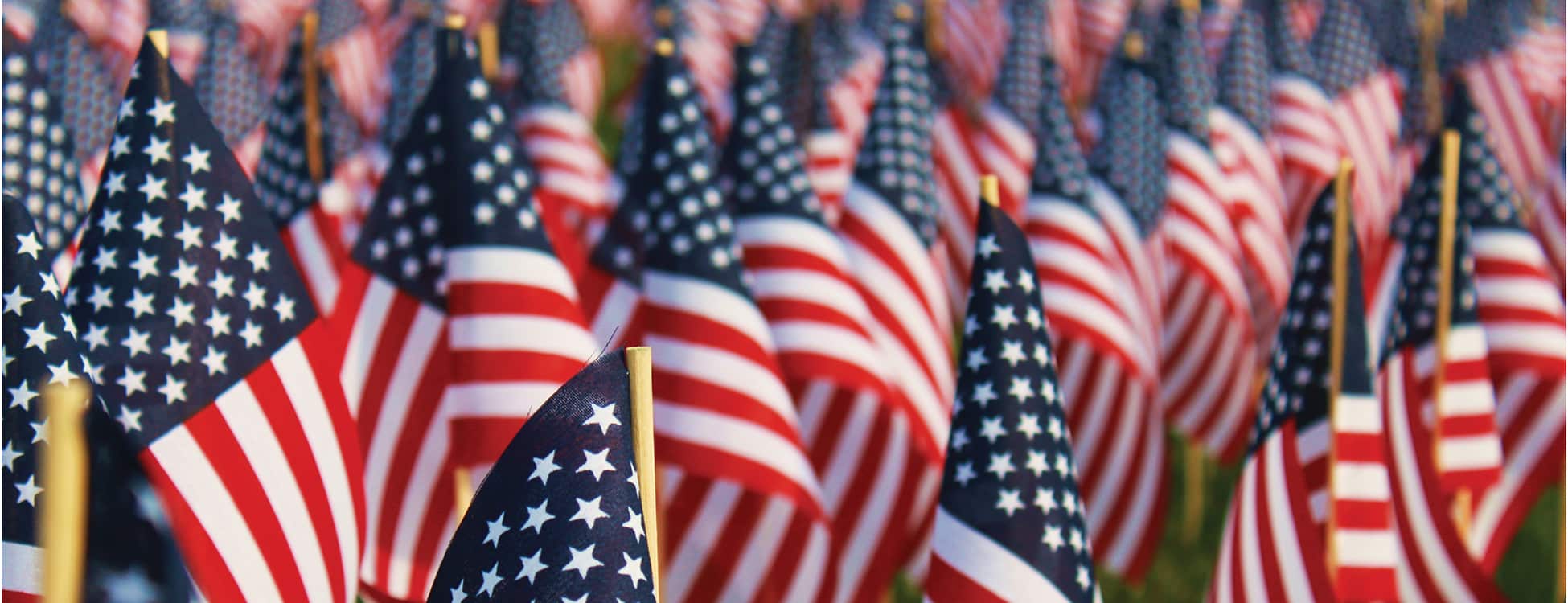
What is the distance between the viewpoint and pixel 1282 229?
10.2m

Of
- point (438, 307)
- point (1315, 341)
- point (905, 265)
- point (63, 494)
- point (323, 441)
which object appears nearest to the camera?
point (63, 494)

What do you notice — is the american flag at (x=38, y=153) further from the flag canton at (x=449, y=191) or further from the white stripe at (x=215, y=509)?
the white stripe at (x=215, y=509)

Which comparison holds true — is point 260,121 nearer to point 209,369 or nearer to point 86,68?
point 86,68

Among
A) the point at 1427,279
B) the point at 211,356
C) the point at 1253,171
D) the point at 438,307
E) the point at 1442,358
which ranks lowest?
the point at 211,356

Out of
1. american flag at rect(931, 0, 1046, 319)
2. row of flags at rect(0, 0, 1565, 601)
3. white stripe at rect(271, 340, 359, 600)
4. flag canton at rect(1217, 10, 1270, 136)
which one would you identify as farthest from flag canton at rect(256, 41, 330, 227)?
flag canton at rect(1217, 10, 1270, 136)

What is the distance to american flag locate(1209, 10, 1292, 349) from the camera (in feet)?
32.0

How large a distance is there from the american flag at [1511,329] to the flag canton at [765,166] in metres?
2.90

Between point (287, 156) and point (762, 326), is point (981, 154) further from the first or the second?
point (287, 156)

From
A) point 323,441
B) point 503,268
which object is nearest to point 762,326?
point 503,268

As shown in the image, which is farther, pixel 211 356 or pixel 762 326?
pixel 762 326

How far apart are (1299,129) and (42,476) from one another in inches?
374

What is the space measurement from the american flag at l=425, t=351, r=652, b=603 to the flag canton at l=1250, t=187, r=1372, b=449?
269cm

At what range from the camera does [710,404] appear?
607cm

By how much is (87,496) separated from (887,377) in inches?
172
